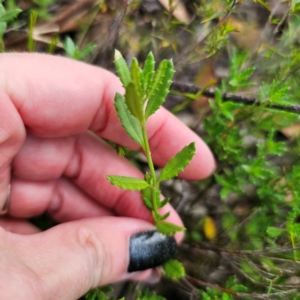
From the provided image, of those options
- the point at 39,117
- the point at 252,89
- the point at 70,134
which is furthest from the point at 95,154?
the point at 252,89

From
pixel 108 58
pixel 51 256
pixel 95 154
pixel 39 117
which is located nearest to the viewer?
pixel 51 256

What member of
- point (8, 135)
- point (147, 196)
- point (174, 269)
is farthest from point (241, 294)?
point (8, 135)

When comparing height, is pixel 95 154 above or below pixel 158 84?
below

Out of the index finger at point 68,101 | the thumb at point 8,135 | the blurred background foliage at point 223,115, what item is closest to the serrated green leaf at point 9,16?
the blurred background foliage at point 223,115

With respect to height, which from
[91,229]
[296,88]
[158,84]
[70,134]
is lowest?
[91,229]

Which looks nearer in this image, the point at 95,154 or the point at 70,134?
the point at 70,134

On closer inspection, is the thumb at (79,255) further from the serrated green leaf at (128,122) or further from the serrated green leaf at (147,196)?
the serrated green leaf at (128,122)

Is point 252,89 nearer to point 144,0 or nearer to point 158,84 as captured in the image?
point 144,0
